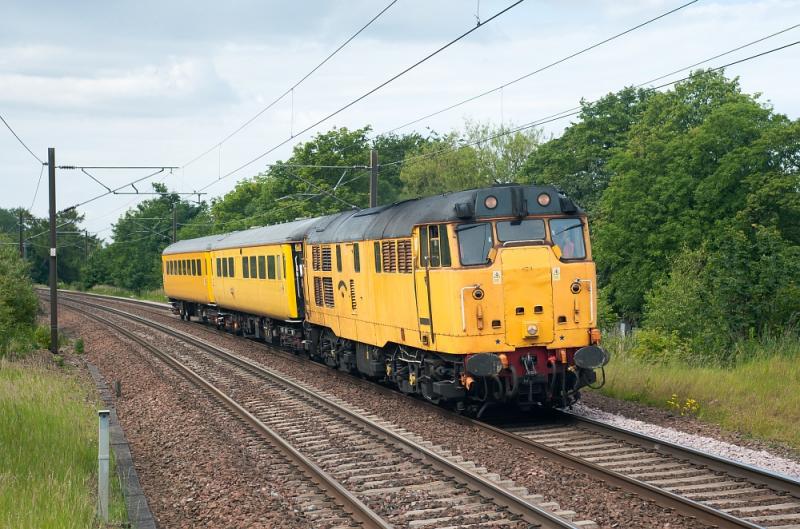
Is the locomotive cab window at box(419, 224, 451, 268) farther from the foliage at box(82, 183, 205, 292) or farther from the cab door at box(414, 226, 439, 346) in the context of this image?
the foliage at box(82, 183, 205, 292)

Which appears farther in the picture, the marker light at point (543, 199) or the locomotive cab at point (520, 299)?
the marker light at point (543, 199)

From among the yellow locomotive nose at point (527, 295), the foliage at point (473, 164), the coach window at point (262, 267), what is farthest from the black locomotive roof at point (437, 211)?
the foliage at point (473, 164)

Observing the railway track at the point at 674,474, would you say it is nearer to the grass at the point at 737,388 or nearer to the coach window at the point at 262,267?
the grass at the point at 737,388

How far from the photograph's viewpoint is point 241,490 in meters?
9.85

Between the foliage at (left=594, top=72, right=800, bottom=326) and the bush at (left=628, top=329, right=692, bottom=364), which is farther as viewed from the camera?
the foliage at (left=594, top=72, right=800, bottom=326)

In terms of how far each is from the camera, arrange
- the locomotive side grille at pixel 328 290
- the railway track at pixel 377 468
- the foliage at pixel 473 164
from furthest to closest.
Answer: the foliage at pixel 473 164
the locomotive side grille at pixel 328 290
the railway track at pixel 377 468

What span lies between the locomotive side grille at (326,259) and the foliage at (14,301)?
8.89 m

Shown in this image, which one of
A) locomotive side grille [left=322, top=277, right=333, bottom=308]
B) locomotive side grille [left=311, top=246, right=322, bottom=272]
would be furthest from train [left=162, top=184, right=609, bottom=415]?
locomotive side grille [left=311, top=246, right=322, bottom=272]

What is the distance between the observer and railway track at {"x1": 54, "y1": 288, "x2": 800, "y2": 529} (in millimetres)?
8188

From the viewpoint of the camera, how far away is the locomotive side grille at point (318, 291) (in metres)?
19.9

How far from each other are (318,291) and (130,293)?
5916 cm

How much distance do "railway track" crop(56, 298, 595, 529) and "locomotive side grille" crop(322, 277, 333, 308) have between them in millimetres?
1897

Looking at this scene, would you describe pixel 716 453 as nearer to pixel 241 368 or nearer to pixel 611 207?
pixel 241 368

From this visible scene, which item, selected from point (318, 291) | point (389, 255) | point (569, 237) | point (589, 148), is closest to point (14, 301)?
point (318, 291)
